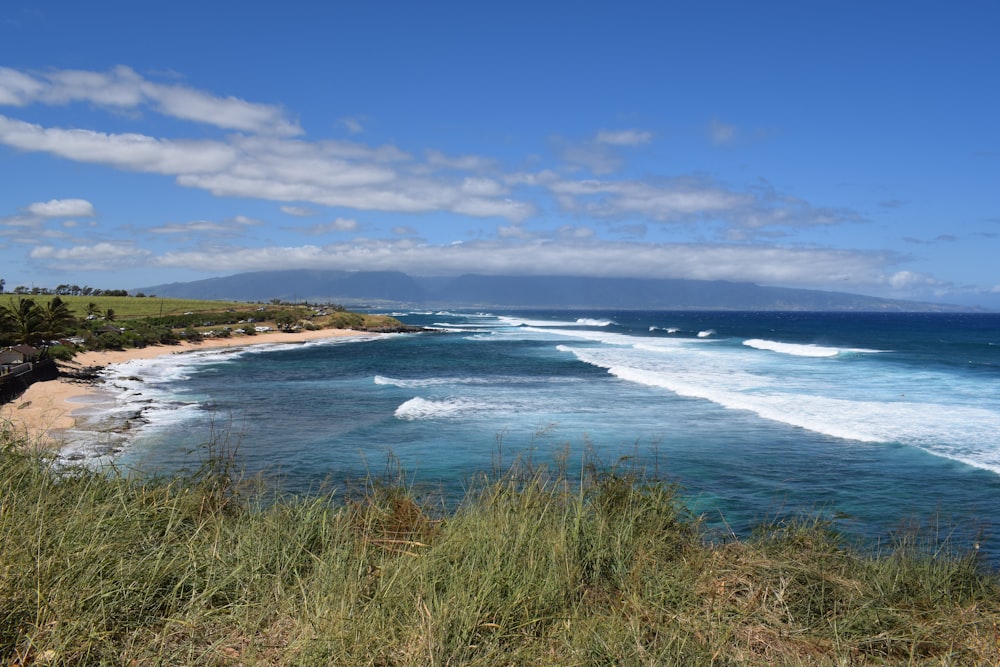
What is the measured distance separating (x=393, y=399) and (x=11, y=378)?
15.8m

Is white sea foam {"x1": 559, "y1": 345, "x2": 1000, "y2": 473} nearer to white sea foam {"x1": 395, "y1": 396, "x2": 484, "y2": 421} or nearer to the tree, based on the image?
white sea foam {"x1": 395, "y1": 396, "x2": 484, "y2": 421}

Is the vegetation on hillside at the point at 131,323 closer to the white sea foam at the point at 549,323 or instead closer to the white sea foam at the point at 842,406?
the white sea foam at the point at 842,406

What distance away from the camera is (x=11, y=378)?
27.1 metres

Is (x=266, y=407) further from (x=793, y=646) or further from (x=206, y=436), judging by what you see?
(x=793, y=646)

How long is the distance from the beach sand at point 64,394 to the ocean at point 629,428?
0.96m

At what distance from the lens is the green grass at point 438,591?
152 inches

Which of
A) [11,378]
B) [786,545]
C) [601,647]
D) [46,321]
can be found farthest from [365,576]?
[46,321]

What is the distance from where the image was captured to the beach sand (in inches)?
348

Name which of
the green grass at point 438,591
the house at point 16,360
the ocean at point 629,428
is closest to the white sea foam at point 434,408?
the ocean at point 629,428

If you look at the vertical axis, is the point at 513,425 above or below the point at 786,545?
below

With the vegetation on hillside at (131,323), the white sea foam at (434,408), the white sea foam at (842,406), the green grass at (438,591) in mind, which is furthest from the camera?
the vegetation on hillside at (131,323)

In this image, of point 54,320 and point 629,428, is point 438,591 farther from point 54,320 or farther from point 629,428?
point 54,320

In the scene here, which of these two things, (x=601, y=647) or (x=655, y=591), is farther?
(x=655, y=591)

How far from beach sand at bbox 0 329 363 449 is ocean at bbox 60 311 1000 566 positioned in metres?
0.96
